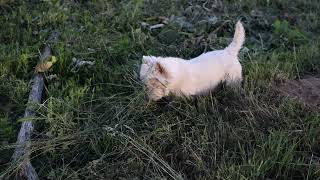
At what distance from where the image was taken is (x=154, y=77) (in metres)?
3.97

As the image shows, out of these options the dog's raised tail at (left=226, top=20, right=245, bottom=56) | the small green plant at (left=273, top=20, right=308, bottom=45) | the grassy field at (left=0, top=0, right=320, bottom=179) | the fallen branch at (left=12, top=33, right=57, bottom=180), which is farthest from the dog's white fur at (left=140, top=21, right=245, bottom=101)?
the small green plant at (left=273, top=20, right=308, bottom=45)

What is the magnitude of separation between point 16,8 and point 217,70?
352 centimetres

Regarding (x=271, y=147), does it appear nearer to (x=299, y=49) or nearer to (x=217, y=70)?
(x=217, y=70)

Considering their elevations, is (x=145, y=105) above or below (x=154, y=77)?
below

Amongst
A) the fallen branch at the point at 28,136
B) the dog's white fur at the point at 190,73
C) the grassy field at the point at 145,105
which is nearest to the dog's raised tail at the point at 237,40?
the dog's white fur at the point at 190,73

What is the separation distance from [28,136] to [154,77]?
121 cm

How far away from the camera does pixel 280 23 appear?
21.3 ft

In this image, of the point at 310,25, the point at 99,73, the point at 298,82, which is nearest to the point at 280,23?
the point at 310,25

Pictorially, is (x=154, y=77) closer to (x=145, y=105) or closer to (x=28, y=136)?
(x=145, y=105)

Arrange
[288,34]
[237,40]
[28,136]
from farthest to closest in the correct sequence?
[288,34] → [237,40] → [28,136]

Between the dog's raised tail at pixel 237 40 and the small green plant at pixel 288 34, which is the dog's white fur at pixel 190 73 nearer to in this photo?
the dog's raised tail at pixel 237 40

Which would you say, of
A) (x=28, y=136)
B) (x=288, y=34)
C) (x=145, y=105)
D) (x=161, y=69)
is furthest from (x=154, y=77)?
(x=288, y=34)

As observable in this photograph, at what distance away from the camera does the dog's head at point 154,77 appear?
3.92 metres

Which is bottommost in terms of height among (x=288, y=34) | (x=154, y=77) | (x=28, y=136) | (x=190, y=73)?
(x=288, y=34)
